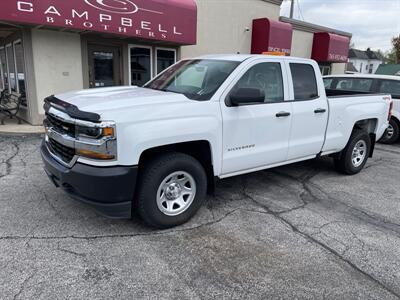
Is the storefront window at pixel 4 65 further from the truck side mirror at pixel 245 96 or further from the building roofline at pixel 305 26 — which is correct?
the building roofline at pixel 305 26

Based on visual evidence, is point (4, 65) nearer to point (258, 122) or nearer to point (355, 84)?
point (258, 122)

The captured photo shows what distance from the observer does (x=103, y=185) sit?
313 centimetres

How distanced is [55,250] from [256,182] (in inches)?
126

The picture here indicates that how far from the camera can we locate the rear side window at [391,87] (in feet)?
29.5

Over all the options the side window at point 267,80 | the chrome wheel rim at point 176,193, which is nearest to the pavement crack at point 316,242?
the chrome wheel rim at point 176,193

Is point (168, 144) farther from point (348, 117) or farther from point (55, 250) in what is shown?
point (348, 117)

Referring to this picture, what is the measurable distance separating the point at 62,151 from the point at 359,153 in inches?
202

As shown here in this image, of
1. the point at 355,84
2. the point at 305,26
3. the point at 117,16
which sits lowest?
the point at 355,84

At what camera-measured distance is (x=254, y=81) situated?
4281 mm

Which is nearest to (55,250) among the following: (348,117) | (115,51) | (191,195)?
(191,195)

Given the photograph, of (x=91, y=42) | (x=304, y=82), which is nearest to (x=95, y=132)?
(x=304, y=82)

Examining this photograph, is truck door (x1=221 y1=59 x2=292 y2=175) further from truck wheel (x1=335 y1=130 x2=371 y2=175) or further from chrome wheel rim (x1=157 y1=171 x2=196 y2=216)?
truck wheel (x1=335 y1=130 x2=371 y2=175)

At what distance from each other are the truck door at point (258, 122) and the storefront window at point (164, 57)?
805 centimetres

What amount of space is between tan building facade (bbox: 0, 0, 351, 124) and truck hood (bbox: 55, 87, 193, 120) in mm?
5256
